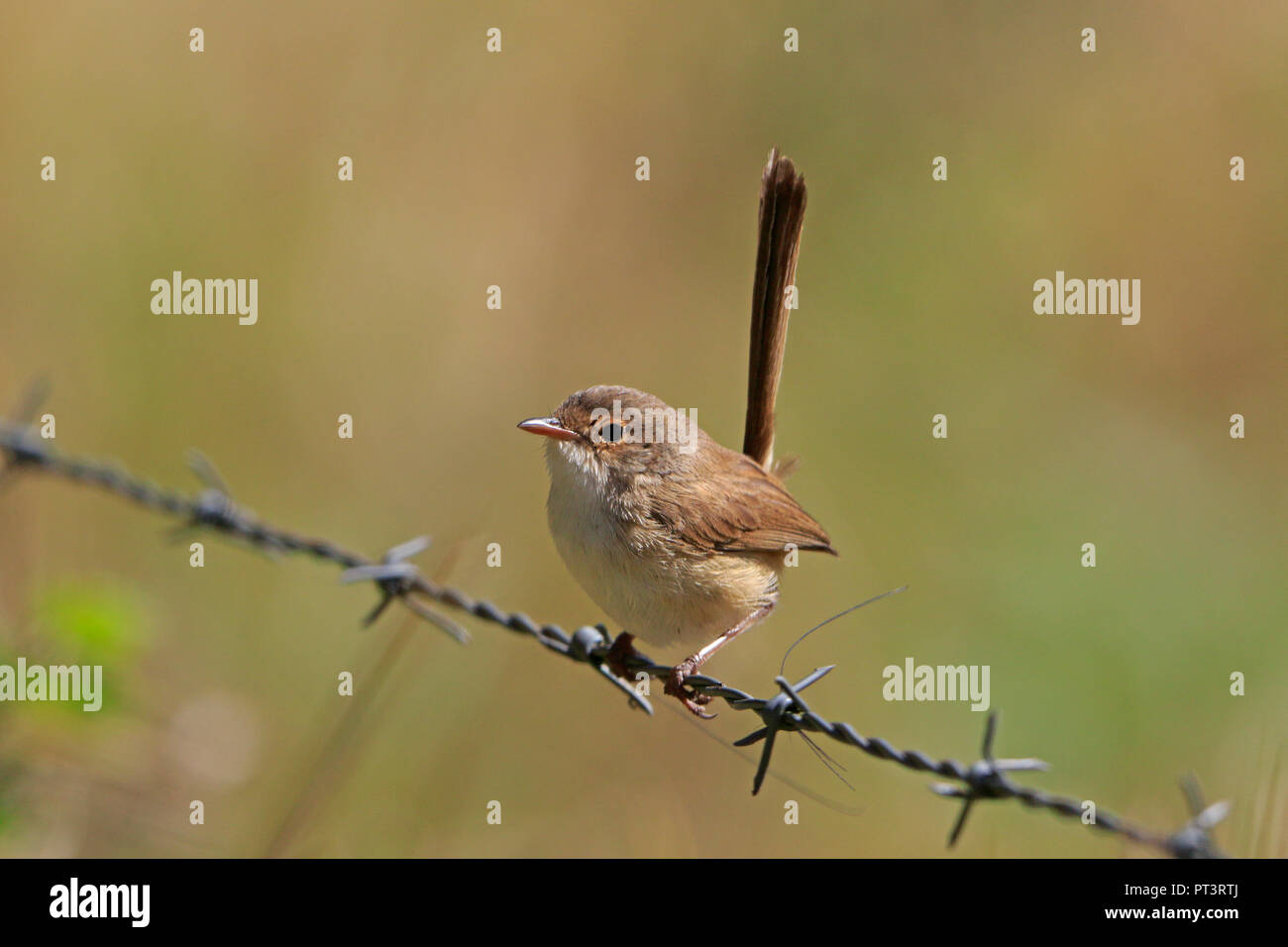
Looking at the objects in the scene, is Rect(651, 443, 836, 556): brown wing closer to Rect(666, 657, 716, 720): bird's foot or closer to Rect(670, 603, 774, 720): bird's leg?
Rect(670, 603, 774, 720): bird's leg

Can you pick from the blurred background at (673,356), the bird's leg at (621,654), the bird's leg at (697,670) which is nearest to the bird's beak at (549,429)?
the bird's leg at (621,654)

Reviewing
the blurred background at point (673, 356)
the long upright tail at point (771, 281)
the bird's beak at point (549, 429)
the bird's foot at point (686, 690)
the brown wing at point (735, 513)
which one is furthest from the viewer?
the blurred background at point (673, 356)

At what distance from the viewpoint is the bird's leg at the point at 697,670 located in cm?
388

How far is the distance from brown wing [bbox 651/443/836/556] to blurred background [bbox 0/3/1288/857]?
59.9 inches

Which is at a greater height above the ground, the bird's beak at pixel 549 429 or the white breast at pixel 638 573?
the bird's beak at pixel 549 429

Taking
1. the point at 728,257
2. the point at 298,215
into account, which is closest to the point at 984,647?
the point at 728,257

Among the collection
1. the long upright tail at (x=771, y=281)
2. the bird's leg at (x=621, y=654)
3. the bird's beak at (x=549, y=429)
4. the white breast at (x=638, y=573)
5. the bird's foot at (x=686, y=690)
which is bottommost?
the bird's foot at (x=686, y=690)

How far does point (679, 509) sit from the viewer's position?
414 cm

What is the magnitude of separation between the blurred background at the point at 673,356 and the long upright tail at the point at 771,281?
5.62 feet

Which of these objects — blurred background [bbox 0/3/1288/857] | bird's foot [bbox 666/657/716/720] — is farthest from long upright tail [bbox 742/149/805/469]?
blurred background [bbox 0/3/1288/857]

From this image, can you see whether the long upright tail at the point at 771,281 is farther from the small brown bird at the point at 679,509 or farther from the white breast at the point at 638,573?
the white breast at the point at 638,573

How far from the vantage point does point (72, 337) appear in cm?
719

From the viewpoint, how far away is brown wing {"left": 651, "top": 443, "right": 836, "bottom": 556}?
4137 millimetres

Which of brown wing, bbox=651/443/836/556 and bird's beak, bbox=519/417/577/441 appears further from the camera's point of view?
bird's beak, bbox=519/417/577/441
